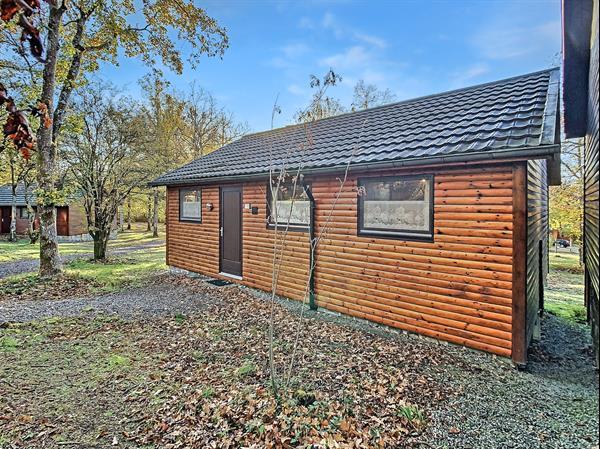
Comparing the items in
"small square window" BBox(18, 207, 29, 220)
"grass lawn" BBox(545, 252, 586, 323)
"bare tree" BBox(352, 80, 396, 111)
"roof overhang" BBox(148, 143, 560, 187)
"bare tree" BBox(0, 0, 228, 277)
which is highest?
"bare tree" BBox(352, 80, 396, 111)

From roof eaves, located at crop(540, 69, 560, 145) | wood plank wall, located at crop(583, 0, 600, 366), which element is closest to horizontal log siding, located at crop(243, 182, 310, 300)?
roof eaves, located at crop(540, 69, 560, 145)

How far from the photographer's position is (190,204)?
969cm

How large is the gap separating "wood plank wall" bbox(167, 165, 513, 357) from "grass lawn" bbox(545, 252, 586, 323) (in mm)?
3160

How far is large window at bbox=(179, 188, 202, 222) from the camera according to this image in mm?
9352

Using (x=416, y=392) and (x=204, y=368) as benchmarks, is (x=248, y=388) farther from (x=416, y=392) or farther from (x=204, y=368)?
(x=416, y=392)

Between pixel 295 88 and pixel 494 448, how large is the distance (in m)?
5.00

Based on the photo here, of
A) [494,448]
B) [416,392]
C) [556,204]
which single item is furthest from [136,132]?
[556,204]

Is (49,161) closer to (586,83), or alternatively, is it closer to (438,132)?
(438,132)

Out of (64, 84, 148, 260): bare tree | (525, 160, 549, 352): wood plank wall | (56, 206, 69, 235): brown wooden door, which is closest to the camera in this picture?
(525, 160, 549, 352): wood plank wall

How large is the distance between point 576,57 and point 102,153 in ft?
42.2

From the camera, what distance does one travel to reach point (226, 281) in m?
8.47

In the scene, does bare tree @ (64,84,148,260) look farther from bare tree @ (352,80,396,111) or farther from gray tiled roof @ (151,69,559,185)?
bare tree @ (352,80,396,111)

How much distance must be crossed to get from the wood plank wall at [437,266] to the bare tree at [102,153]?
27.5ft

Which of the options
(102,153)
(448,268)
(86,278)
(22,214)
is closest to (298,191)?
(448,268)
